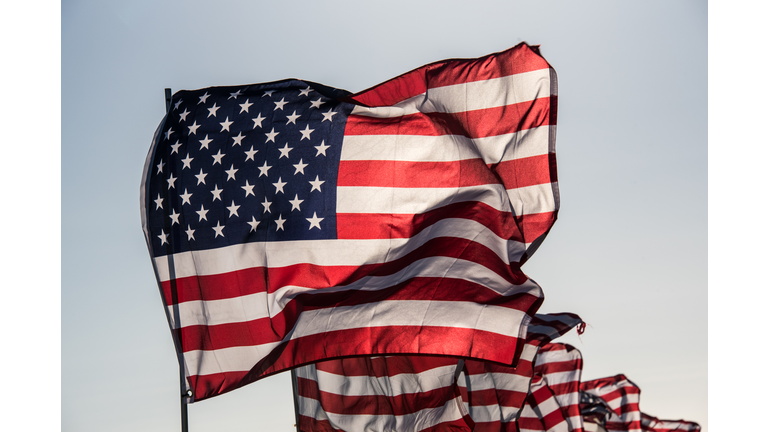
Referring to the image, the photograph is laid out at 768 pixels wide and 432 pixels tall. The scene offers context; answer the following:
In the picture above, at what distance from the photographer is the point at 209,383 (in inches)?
317

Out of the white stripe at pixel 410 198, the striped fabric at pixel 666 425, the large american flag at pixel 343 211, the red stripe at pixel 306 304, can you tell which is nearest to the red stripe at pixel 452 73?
the large american flag at pixel 343 211

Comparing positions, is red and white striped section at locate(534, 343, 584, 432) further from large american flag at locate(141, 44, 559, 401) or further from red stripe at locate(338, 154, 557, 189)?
large american flag at locate(141, 44, 559, 401)

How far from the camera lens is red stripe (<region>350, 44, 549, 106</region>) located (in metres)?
8.50

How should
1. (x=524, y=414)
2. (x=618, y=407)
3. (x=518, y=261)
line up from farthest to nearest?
1. (x=618, y=407)
2. (x=524, y=414)
3. (x=518, y=261)

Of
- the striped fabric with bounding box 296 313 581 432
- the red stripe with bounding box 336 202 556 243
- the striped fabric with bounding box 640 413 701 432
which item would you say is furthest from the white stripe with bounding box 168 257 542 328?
the striped fabric with bounding box 640 413 701 432

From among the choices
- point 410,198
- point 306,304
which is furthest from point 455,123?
point 306,304

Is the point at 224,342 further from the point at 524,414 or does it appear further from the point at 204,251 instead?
the point at 524,414

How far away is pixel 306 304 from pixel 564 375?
620 inches

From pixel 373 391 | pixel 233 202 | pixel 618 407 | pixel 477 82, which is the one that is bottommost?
pixel 618 407

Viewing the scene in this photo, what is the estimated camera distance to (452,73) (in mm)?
8922

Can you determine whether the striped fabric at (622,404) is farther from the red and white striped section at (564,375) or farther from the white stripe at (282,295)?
the white stripe at (282,295)

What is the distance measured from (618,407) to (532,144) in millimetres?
24547

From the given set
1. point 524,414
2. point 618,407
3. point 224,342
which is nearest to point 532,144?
point 224,342

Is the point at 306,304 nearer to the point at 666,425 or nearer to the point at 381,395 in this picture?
the point at 381,395
